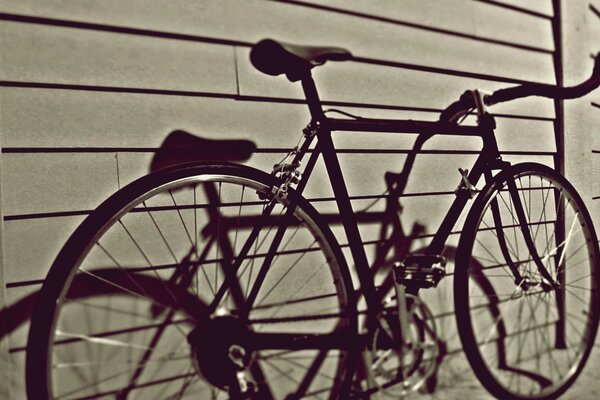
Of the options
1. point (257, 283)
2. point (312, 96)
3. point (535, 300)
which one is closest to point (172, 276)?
point (257, 283)

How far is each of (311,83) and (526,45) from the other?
1.66 metres

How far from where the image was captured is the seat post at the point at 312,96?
4.53 feet

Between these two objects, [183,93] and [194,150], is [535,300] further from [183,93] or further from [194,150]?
[183,93]

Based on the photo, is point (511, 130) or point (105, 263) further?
point (511, 130)

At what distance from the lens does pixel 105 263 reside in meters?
1.52

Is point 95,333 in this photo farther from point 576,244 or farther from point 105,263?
point 576,244

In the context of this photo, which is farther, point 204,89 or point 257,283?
point 204,89

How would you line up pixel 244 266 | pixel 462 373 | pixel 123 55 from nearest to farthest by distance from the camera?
pixel 123 55 → pixel 244 266 → pixel 462 373

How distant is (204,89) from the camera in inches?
64.7

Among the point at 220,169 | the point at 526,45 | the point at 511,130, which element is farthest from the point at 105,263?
the point at 526,45

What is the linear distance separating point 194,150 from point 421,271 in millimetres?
883

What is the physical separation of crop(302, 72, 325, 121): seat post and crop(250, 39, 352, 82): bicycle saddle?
47mm

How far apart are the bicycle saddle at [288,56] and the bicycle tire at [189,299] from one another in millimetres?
300

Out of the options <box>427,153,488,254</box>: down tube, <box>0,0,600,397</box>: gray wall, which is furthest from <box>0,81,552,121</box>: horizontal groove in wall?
<box>427,153,488,254</box>: down tube
